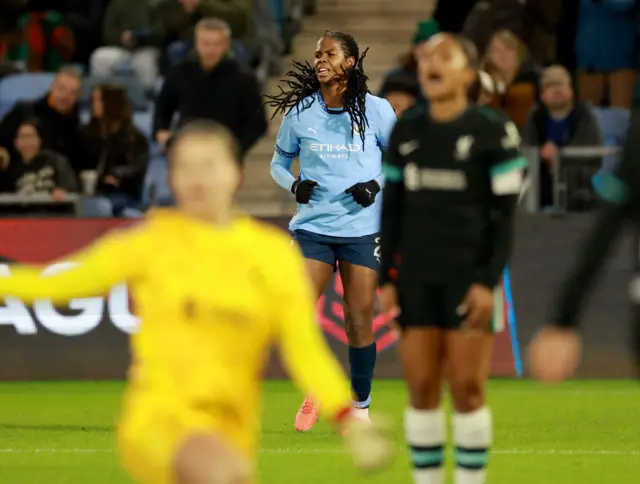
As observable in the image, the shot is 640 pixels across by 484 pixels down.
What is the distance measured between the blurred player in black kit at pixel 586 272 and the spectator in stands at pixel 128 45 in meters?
11.6

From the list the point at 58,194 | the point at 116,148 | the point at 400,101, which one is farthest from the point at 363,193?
the point at 116,148

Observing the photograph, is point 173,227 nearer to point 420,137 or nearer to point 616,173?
point 616,173

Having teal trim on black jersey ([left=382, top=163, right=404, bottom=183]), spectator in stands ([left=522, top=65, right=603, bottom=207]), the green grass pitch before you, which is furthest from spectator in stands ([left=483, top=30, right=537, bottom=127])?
teal trim on black jersey ([left=382, top=163, right=404, bottom=183])

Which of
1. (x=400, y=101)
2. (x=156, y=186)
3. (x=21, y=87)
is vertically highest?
(x=400, y=101)

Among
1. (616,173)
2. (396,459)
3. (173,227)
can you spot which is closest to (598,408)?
(396,459)

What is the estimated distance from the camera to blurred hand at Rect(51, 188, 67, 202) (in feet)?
43.8

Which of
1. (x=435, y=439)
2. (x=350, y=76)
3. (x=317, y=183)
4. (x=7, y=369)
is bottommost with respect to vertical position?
(x=7, y=369)

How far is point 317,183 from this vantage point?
29.9 ft

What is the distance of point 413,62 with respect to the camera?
1507 centimetres

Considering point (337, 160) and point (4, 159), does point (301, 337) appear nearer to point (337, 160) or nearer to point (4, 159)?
point (337, 160)

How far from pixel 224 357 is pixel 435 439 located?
2.01 m

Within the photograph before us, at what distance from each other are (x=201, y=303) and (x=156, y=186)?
980cm

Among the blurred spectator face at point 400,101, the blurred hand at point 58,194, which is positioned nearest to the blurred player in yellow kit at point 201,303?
the blurred spectator face at point 400,101

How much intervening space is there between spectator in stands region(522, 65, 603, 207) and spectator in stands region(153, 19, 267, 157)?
7.86 ft
